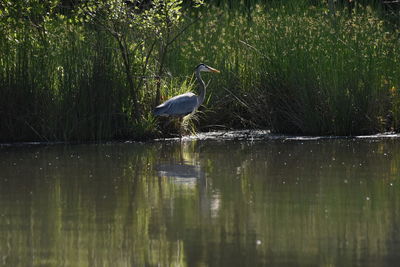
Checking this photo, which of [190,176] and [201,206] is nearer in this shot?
[201,206]

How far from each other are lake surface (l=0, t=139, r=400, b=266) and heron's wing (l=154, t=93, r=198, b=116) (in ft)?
2.67

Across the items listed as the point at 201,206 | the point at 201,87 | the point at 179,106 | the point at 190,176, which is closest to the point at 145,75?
the point at 201,87

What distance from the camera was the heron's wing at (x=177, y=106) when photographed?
1318 centimetres

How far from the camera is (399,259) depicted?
6.16 meters

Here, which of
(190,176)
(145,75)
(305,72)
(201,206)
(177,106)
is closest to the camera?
(201,206)

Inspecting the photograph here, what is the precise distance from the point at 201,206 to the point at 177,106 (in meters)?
5.27

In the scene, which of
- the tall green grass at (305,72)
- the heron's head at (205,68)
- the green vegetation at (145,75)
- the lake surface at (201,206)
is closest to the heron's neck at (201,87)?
the heron's head at (205,68)

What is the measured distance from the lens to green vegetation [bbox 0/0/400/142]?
1331 cm

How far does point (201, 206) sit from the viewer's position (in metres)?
8.10

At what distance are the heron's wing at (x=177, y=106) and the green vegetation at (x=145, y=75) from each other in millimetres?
400

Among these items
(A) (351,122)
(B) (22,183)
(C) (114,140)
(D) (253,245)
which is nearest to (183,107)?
(C) (114,140)

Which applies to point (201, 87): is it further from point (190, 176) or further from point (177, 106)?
point (190, 176)

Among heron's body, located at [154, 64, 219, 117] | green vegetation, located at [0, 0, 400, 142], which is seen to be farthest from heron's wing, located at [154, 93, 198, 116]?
green vegetation, located at [0, 0, 400, 142]

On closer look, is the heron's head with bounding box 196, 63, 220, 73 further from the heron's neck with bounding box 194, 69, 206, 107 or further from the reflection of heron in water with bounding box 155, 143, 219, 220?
the reflection of heron in water with bounding box 155, 143, 219, 220
